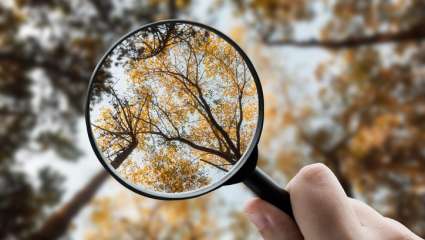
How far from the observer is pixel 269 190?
1300 millimetres

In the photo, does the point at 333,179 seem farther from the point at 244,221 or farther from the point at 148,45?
the point at 244,221

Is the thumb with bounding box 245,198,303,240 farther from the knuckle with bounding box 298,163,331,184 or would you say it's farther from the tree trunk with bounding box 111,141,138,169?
the tree trunk with bounding box 111,141,138,169

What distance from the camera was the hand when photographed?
46.7 inches

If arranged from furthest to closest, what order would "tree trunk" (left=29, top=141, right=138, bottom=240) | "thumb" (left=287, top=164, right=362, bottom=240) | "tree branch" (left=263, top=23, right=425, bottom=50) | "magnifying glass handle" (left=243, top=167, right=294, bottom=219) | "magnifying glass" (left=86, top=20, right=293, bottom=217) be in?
"tree branch" (left=263, top=23, right=425, bottom=50), "tree trunk" (left=29, top=141, right=138, bottom=240), "magnifying glass" (left=86, top=20, right=293, bottom=217), "magnifying glass handle" (left=243, top=167, right=294, bottom=219), "thumb" (left=287, top=164, right=362, bottom=240)

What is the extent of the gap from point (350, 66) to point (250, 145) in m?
10.7

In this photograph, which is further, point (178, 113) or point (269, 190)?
point (178, 113)

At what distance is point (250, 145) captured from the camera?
1387 millimetres

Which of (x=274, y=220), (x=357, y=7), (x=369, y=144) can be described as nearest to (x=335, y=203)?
(x=274, y=220)

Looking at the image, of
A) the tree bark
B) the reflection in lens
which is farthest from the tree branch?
the reflection in lens

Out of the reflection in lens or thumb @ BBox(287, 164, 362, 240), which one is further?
the reflection in lens

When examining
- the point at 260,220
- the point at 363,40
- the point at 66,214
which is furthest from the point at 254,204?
the point at 363,40

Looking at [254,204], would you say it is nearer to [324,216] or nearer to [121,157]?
[324,216]

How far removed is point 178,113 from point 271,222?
1.79 feet

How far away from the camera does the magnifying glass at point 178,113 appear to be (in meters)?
1.42
